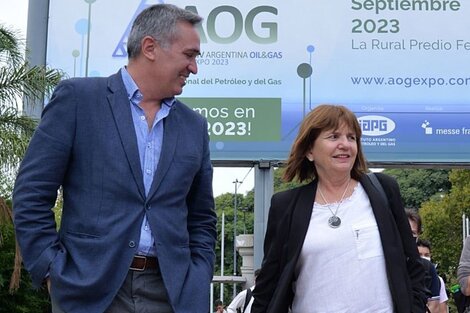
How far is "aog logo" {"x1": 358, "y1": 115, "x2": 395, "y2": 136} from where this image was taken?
11289mm

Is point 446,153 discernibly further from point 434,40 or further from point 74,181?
point 74,181

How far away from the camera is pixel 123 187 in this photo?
2.92 metres

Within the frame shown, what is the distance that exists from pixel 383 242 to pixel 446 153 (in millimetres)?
8343

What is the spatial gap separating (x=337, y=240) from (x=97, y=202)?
980 millimetres

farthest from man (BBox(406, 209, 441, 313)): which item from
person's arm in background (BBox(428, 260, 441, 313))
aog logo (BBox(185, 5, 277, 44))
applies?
aog logo (BBox(185, 5, 277, 44))

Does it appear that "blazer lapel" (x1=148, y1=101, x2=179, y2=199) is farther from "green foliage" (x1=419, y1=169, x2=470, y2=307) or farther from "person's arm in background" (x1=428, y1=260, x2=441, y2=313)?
"green foliage" (x1=419, y1=169, x2=470, y2=307)

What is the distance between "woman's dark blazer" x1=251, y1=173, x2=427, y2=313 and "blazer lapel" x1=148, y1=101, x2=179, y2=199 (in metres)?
0.64

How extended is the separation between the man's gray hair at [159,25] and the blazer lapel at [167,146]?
260mm

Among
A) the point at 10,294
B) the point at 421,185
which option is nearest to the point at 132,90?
the point at 10,294

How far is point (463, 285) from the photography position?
5.31m

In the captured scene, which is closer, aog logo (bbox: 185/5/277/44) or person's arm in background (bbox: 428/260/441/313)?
person's arm in background (bbox: 428/260/441/313)

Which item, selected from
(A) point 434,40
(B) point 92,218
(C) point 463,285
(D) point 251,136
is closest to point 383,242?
(B) point 92,218

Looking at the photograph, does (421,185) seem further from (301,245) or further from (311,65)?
(301,245)

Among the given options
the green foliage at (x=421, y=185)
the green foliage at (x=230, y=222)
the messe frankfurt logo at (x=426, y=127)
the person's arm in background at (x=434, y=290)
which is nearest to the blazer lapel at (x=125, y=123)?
the person's arm in background at (x=434, y=290)
